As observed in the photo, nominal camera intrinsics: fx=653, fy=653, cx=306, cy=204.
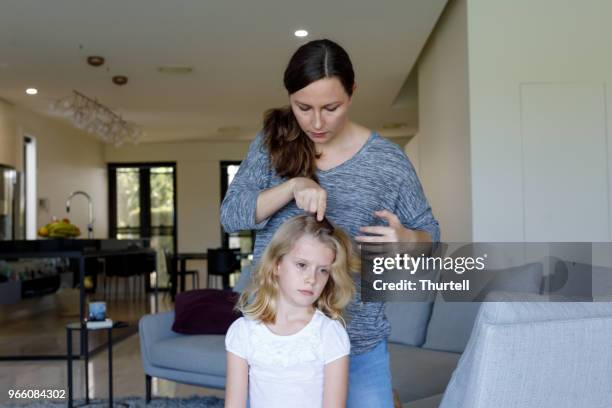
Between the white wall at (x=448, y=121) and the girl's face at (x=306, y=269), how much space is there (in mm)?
3645

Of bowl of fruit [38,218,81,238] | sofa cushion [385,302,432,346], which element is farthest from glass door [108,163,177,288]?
sofa cushion [385,302,432,346]

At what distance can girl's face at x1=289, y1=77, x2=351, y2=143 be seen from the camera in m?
1.24

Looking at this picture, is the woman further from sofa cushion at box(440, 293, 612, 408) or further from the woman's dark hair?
sofa cushion at box(440, 293, 612, 408)

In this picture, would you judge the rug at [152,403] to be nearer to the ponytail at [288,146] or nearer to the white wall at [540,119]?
the white wall at [540,119]

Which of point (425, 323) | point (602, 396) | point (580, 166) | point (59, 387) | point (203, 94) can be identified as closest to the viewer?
point (602, 396)

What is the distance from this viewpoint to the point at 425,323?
3604mm

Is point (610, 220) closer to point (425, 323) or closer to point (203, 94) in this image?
point (425, 323)

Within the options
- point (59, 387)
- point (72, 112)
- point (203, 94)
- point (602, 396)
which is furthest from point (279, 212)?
point (203, 94)

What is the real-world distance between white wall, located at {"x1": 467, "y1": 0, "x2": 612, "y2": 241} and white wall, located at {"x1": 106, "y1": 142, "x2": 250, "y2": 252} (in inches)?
304

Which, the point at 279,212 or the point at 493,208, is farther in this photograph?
the point at 493,208

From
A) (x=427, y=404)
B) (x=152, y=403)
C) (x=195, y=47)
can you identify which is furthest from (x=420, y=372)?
(x=195, y=47)

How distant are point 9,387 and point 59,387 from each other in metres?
0.33

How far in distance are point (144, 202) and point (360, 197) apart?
11.3m

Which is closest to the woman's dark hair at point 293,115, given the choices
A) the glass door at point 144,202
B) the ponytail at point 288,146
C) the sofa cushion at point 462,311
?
the ponytail at point 288,146
